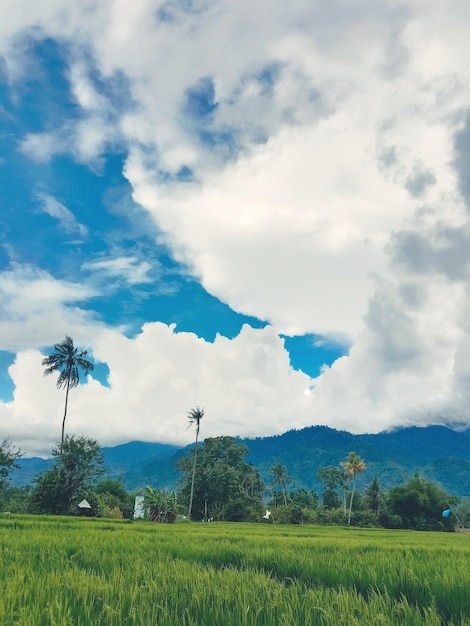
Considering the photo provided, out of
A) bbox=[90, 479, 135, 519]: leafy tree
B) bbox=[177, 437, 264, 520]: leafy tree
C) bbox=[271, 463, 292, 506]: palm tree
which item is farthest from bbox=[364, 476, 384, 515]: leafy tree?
bbox=[90, 479, 135, 519]: leafy tree

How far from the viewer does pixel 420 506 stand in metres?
76.7

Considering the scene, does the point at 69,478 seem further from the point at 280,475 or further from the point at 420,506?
the point at 280,475

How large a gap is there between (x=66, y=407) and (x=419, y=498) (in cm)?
6321

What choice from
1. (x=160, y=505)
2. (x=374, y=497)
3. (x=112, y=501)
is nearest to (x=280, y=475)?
(x=374, y=497)

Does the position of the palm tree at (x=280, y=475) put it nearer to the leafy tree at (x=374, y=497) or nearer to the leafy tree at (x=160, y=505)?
the leafy tree at (x=374, y=497)

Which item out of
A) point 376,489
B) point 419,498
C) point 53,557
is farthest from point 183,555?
point 376,489

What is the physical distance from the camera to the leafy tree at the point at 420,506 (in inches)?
2933

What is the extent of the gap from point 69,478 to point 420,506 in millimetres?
61800

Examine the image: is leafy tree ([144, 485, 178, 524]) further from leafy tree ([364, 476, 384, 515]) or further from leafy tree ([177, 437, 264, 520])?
leafy tree ([364, 476, 384, 515])

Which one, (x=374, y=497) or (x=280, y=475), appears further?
(x=280, y=475)

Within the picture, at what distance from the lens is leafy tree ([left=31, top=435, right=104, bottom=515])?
138 feet

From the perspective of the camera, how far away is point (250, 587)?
3416 mm

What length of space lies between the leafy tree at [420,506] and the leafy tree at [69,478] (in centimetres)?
5294

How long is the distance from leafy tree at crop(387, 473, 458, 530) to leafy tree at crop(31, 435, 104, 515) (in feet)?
174
